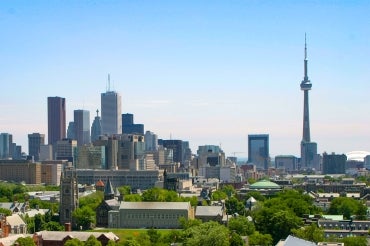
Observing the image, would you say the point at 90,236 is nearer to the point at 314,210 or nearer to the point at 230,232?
the point at 230,232

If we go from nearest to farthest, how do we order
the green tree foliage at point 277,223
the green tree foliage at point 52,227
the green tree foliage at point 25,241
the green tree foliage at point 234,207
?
the green tree foliage at point 25,241 → the green tree foliage at point 277,223 → the green tree foliage at point 52,227 → the green tree foliage at point 234,207

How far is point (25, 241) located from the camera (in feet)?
253

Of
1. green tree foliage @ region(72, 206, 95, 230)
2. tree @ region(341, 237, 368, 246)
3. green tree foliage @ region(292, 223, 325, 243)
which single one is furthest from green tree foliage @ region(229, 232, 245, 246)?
green tree foliage @ region(72, 206, 95, 230)

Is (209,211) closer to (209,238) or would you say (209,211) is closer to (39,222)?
(39,222)

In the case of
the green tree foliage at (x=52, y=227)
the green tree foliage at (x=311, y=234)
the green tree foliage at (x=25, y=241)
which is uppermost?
the green tree foliage at (x=311, y=234)

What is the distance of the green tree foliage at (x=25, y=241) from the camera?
7606 cm

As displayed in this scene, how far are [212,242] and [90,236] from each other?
13.5 m

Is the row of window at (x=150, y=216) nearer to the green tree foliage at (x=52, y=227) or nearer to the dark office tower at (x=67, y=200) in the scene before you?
the dark office tower at (x=67, y=200)

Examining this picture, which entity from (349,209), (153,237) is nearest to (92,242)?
(153,237)

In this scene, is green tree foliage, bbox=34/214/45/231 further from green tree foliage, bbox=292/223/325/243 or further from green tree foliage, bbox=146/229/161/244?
green tree foliage, bbox=292/223/325/243

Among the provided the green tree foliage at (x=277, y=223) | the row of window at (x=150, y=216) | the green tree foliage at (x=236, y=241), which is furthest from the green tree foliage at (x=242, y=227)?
the row of window at (x=150, y=216)

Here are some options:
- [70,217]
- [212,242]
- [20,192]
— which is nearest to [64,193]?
[70,217]

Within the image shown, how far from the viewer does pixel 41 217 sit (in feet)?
344

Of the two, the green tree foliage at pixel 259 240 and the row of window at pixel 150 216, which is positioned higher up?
the row of window at pixel 150 216
